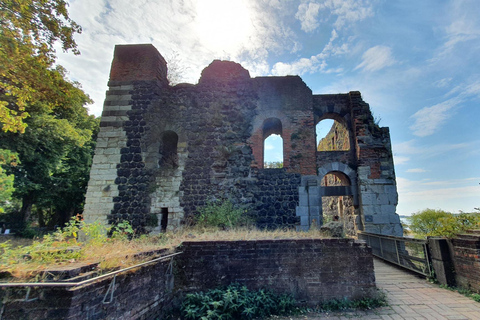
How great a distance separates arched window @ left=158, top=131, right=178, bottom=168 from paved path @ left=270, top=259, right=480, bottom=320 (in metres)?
7.99

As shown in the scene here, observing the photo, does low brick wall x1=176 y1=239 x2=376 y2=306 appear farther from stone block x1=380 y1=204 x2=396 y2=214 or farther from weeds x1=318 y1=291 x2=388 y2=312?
stone block x1=380 y1=204 x2=396 y2=214

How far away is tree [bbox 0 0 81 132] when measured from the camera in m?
7.06

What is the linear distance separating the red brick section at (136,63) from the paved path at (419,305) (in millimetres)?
10769

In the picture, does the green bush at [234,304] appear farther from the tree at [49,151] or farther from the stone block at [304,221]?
the tree at [49,151]

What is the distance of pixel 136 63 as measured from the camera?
11.2m

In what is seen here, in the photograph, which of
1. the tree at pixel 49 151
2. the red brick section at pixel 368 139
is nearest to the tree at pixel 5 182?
the tree at pixel 49 151

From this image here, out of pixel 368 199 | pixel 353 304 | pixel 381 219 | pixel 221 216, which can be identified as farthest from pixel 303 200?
pixel 353 304

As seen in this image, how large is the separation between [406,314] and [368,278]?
918 mm

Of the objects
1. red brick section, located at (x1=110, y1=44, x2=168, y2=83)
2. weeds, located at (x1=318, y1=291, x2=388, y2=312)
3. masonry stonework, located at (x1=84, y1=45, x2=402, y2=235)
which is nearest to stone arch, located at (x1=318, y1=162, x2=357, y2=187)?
masonry stonework, located at (x1=84, y1=45, x2=402, y2=235)

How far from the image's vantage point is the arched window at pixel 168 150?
35.5 feet

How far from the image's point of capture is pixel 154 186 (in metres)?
10.2

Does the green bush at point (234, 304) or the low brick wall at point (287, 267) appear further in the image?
the low brick wall at point (287, 267)

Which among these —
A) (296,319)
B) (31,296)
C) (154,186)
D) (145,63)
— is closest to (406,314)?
(296,319)

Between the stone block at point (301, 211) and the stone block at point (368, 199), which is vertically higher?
the stone block at point (368, 199)
